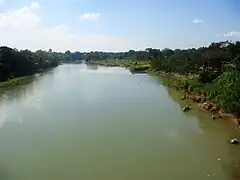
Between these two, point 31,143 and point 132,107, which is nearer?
point 31,143

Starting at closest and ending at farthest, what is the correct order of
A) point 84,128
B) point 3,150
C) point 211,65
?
point 3,150 → point 84,128 → point 211,65

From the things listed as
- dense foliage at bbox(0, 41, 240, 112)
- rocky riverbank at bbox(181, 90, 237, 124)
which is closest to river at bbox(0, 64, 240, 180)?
rocky riverbank at bbox(181, 90, 237, 124)

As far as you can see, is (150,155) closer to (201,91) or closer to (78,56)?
(201,91)

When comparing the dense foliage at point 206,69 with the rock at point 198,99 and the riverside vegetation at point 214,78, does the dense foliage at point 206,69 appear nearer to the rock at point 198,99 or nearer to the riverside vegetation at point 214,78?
the riverside vegetation at point 214,78

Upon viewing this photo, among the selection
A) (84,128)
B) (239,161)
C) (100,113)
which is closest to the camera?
(239,161)

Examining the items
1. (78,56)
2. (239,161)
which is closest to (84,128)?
(239,161)

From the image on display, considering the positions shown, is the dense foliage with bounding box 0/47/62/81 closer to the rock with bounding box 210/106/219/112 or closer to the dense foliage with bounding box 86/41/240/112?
the dense foliage with bounding box 86/41/240/112

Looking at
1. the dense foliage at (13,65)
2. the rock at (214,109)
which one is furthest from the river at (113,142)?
the dense foliage at (13,65)

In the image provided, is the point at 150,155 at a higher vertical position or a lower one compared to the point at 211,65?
lower

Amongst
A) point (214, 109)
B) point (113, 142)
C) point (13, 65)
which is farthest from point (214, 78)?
point (13, 65)
